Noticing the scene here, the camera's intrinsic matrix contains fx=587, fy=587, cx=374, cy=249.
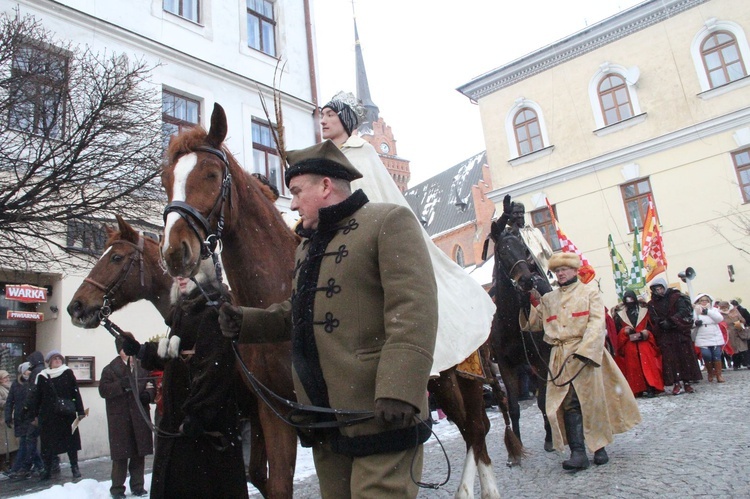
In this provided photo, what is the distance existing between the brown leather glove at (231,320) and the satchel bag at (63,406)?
22.7 ft

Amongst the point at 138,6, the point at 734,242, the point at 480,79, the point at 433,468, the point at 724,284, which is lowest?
the point at 433,468

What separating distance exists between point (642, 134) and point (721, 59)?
3.50 metres

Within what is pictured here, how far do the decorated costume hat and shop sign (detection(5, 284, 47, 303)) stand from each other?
980cm

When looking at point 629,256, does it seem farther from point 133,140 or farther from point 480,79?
point 133,140

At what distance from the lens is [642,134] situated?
2209 centimetres

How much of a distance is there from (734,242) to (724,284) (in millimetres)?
1437

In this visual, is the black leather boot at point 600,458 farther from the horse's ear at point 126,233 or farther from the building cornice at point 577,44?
the building cornice at point 577,44

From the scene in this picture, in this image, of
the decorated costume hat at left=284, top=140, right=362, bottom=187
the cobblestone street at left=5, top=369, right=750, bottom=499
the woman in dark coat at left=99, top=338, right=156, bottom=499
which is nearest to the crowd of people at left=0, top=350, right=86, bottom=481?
the cobblestone street at left=5, top=369, right=750, bottom=499

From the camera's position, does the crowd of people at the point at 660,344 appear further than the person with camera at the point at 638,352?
No

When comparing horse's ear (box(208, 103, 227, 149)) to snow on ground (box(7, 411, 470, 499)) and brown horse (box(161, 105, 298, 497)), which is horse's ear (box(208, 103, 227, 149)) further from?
snow on ground (box(7, 411, 470, 499))

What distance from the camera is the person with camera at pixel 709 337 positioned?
1196cm

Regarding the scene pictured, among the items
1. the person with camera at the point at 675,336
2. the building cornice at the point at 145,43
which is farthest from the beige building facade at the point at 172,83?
the person with camera at the point at 675,336

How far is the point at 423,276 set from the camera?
2.12m

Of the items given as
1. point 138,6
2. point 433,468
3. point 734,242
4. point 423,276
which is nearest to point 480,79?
point 734,242
